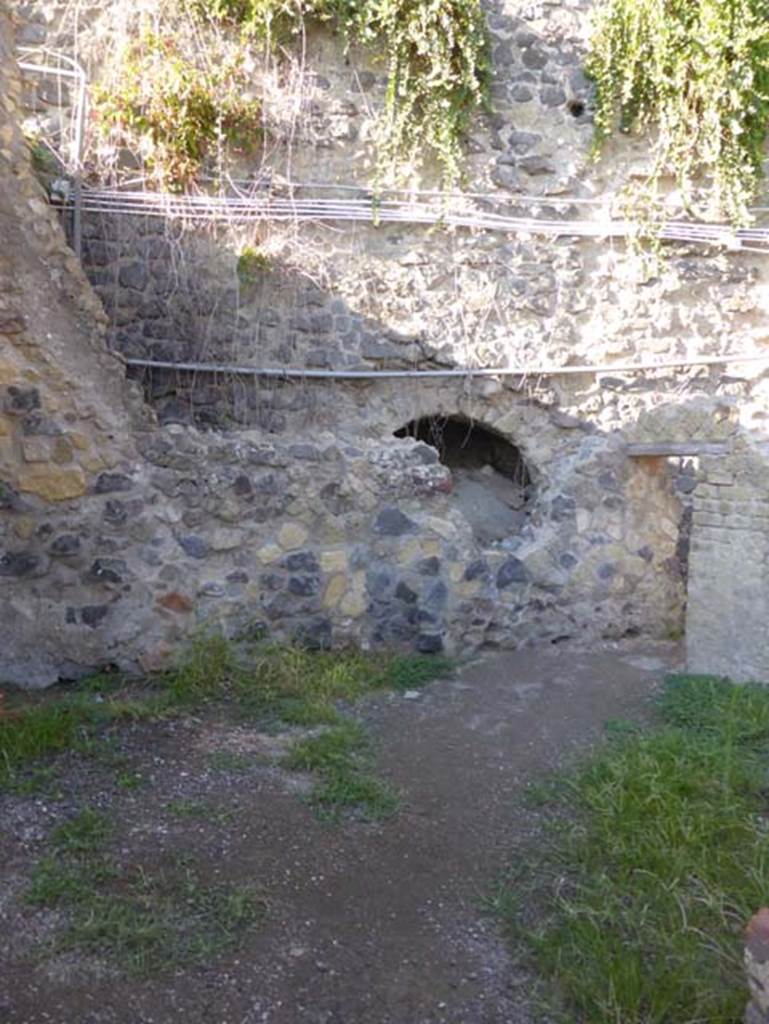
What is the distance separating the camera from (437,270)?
23.0ft

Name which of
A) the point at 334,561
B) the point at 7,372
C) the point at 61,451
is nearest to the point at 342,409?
the point at 334,561

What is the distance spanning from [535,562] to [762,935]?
13.2ft

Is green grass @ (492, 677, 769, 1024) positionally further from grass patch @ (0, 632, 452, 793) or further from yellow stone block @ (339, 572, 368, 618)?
yellow stone block @ (339, 572, 368, 618)

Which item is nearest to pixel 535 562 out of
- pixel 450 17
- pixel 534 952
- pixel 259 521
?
pixel 259 521

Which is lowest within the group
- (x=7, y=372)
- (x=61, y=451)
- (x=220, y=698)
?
(x=220, y=698)

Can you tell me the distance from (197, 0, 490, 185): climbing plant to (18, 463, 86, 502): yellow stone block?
3457 millimetres

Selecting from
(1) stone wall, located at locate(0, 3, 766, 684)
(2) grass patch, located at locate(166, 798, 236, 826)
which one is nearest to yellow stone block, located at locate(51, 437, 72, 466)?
(1) stone wall, located at locate(0, 3, 766, 684)

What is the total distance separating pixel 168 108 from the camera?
6.55 metres

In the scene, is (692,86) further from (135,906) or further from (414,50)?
(135,906)

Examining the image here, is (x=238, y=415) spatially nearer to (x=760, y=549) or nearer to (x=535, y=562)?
(x=535, y=562)

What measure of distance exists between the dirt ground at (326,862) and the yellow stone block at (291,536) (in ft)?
3.41

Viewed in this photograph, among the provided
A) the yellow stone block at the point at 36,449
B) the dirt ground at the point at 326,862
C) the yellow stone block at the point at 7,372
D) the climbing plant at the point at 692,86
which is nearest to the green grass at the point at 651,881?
the dirt ground at the point at 326,862

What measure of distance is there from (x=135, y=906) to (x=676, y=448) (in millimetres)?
4418

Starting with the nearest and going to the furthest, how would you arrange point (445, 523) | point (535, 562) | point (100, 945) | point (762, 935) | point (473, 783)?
point (762, 935), point (100, 945), point (473, 783), point (445, 523), point (535, 562)
